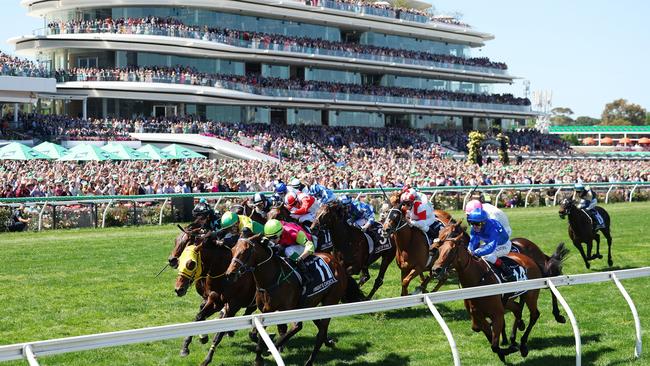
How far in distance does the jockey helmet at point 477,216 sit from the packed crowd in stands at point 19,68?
3112 cm

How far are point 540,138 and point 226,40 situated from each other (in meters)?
24.9

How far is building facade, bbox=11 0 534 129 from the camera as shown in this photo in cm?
4125

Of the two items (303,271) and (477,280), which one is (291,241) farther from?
(477,280)

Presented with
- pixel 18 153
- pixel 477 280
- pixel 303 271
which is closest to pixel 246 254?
pixel 303 271

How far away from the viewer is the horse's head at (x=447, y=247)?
7145mm

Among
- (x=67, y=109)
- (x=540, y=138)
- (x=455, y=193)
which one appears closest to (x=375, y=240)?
(x=455, y=193)

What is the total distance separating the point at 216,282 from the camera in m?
7.68

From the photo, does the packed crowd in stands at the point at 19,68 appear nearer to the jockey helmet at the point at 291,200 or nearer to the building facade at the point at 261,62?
the building facade at the point at 261,62

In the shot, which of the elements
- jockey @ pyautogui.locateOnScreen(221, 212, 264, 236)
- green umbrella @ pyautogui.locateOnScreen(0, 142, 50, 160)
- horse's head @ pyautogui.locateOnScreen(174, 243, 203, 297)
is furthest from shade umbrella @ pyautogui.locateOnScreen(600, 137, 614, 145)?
horse's head @ pyautogui.locateOnScreen(174, 243, 203, 297)

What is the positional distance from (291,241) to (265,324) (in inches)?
80.2

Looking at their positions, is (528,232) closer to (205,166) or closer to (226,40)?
(205,166)

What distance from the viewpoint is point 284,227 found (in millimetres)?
7824

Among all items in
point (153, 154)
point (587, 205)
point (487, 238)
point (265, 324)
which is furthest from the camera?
point (153, 154)

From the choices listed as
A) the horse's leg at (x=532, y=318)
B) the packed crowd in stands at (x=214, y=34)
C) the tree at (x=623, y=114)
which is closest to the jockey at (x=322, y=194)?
the horse's leg at (x=532, y=318)
